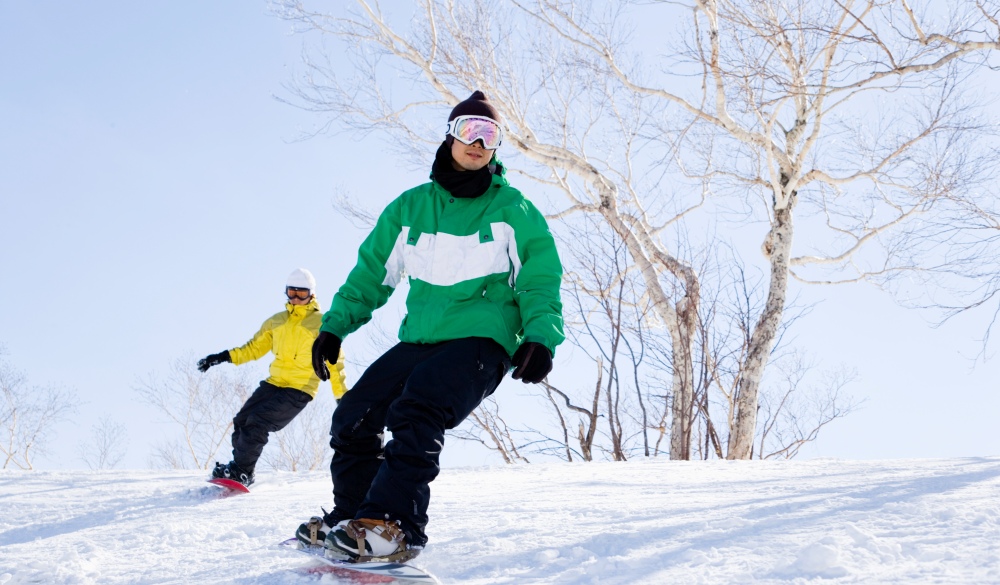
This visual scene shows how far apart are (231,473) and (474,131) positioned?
315cm

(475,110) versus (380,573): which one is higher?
(475,110)

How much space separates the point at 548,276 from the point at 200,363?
11.4 ft

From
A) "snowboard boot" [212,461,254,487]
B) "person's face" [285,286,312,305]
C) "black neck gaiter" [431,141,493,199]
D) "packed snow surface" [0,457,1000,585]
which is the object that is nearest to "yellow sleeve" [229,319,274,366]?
"person's face" [285,286,312,305]

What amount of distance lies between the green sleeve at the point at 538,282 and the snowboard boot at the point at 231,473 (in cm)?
308

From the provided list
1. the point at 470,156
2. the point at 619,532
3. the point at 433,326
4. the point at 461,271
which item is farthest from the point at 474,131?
the point at 619,532

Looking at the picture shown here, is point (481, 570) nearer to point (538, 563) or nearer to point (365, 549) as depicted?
point (538, 563)

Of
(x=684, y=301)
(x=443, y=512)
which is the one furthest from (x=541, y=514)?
(x=684, y=301)

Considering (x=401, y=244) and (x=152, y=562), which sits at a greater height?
(x=401, y=244)

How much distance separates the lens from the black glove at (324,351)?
250cm

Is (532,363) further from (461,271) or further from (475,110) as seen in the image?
(475,110)

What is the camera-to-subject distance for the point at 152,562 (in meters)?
2.37

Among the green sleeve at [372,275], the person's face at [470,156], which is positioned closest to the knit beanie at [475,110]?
the person's face at [470,156]

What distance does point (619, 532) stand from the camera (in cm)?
228

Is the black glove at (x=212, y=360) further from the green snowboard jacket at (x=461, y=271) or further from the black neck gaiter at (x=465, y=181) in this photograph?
the black neck gaiter at (x=465, y=181)
